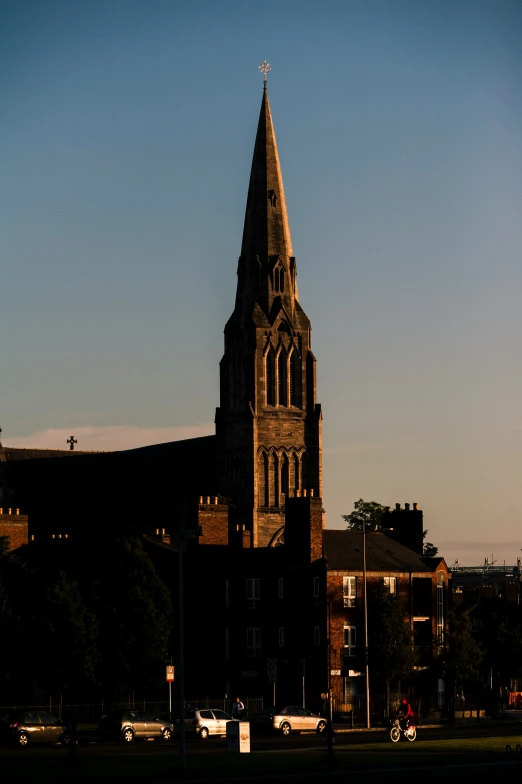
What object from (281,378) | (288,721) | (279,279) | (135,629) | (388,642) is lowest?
(288,721)

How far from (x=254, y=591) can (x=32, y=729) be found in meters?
31.1

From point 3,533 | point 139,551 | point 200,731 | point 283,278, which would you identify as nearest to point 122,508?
point 283,278

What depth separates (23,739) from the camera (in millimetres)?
71250

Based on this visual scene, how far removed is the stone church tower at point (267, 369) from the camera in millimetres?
157500

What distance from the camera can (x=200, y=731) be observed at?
75.4 metres

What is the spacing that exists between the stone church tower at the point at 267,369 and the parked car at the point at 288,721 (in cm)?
7575

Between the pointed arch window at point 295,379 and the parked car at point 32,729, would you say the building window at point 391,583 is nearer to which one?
the parked car at point 32,729

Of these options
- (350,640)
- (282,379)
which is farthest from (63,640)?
(282,379)

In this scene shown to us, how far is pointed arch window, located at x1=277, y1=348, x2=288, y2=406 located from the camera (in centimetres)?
16088

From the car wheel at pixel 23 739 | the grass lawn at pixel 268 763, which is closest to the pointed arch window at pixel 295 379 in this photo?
the car wheel at pixel 23 739

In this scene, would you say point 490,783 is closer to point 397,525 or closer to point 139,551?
point 139,551

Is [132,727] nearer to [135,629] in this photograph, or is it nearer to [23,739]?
[23,739]

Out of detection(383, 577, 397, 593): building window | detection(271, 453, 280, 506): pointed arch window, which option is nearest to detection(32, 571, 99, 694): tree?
detection(383, 577, 397, 593): building window

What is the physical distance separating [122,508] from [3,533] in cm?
4032
